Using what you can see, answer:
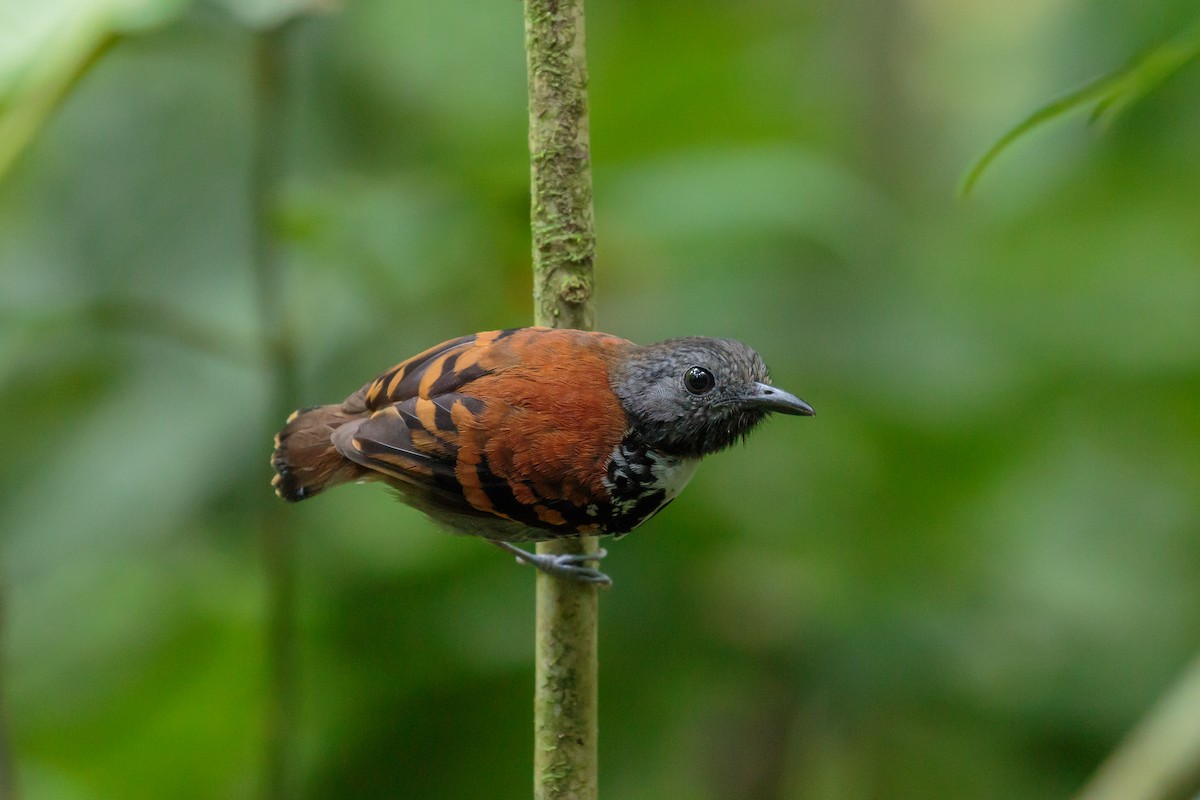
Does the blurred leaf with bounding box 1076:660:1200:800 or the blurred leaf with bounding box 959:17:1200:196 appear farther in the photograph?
the blurred leaf with bounding box 959:17:1200:196

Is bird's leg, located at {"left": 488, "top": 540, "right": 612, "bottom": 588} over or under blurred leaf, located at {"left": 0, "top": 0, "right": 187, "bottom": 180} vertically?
under

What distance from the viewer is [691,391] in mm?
3273

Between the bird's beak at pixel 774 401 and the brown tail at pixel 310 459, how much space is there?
1167mm

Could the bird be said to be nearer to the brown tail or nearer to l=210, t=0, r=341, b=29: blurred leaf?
the brown tail

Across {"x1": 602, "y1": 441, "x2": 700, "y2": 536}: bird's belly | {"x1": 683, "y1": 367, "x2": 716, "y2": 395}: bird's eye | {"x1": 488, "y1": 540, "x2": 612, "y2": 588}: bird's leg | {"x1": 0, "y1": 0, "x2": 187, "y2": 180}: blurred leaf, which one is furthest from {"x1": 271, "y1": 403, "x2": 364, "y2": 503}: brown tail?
{"x1": 0, "y1": 0, "x2": 187, "y2": 180}: blurred leaf

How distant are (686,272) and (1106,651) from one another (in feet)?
7.11

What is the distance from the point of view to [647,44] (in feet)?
17.9

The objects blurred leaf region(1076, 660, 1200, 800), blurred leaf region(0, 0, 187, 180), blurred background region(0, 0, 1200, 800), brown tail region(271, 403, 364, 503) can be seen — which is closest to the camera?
blurred leaf region(1076, 660, 1200, 800)

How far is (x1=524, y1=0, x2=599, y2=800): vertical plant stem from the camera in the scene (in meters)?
2.80

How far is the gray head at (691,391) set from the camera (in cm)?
326

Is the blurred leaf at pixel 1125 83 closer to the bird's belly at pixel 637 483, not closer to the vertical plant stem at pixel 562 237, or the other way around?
the vertical plant stem at pixel 562 237

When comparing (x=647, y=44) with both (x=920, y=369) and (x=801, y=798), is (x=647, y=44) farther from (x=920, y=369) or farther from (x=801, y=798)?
(x=801, y=798)

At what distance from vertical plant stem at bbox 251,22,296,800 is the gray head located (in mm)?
1172

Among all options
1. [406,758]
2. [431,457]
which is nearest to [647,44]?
[431,457]
